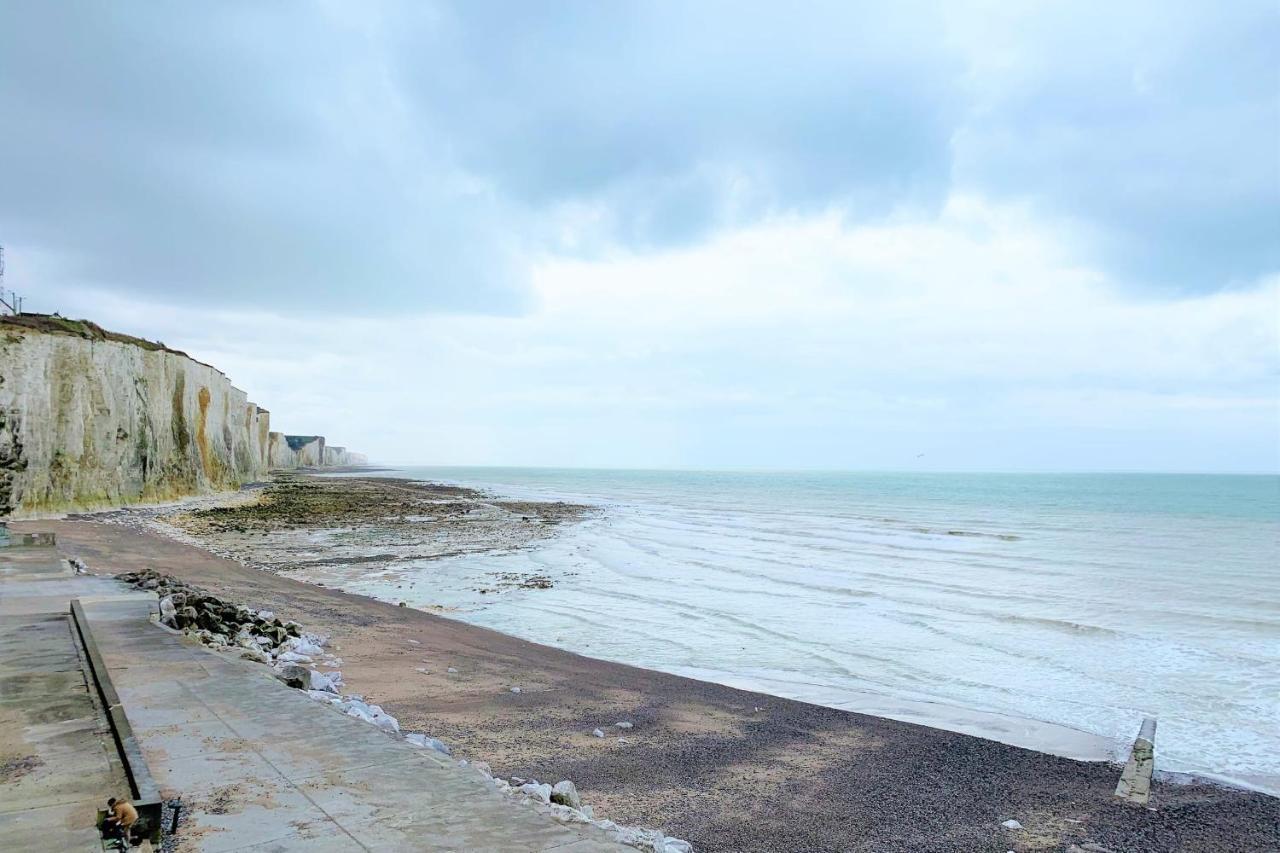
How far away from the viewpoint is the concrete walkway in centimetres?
386

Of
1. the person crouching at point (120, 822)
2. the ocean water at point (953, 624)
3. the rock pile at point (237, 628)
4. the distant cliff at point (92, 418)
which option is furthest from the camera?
the distant cliff at point (92, 418)

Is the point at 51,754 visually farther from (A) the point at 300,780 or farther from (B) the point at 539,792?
(B) the point at 539,792

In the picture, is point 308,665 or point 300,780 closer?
point 300,780

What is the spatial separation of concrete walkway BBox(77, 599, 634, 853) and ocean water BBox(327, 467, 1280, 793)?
7164 mm

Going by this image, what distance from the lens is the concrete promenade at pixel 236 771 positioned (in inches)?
151

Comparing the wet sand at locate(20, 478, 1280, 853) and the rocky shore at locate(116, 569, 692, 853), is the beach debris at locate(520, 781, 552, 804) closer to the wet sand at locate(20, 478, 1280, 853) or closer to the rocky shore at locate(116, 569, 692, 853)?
the rocky shore at locate(116, 569, 692, 853)

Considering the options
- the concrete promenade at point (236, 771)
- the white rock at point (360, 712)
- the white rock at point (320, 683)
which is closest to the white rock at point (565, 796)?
the concrete promenade at point (236, 771)

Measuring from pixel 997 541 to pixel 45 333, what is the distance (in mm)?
42591

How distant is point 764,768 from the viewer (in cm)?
753

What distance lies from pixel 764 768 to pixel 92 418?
35.7m

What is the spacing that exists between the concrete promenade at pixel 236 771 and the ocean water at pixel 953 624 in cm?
720

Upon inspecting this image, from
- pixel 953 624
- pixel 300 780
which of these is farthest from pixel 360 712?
pixel 953 624

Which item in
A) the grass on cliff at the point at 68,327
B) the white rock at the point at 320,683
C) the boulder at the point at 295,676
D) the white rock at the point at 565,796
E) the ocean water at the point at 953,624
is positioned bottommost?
the ocean water at the point at 953,624

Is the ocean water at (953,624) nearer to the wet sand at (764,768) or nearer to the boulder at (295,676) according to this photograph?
the wet sand at (764,768)
